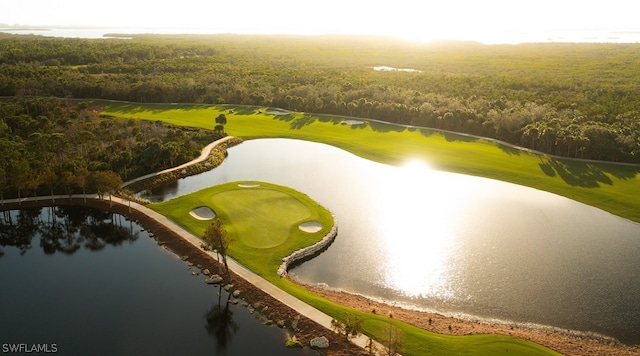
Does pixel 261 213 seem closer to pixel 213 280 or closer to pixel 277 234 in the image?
pixel 277 234

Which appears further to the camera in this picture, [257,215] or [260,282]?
[257,215]

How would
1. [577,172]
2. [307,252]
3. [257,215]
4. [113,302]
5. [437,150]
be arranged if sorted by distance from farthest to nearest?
1. [437,150]
2. [577,172]
3. [257,215]
4. [307,252]
5. [113,302]

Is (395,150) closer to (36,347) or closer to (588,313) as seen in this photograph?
(588,313)

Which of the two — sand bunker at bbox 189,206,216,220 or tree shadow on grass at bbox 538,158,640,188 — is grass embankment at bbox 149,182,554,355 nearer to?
sand bunker at bbox 189,206,216,220

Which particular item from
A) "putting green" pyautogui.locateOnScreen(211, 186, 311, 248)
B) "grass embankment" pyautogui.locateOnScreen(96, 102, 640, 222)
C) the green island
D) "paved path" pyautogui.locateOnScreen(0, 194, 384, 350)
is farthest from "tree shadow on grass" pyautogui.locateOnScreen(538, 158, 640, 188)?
"paved path" pyautogui.locateOnScreen(0, 194, 384, 350)

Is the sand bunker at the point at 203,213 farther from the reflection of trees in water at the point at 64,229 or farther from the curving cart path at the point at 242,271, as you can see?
the reflection of trees in water at the point at 64,229

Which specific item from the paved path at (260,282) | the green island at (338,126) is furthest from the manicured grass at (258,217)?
the paved path at (260,282)

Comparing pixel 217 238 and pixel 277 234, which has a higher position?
pixel 217 238

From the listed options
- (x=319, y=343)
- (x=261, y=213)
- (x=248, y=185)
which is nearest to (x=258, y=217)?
(x=261, y=213)
